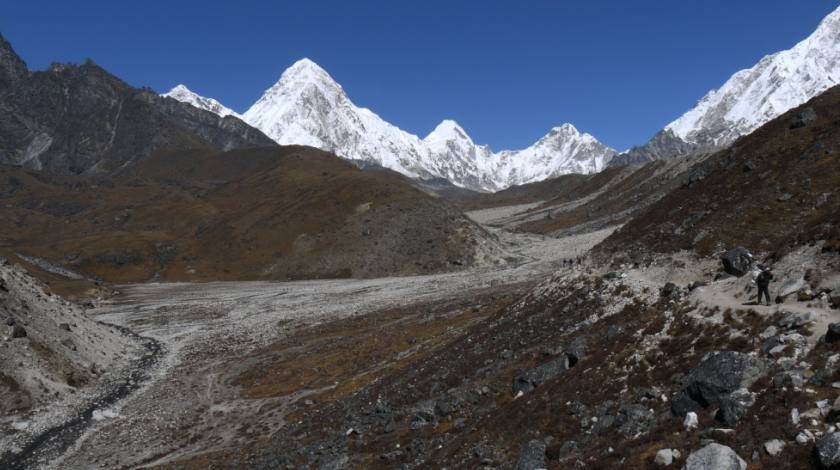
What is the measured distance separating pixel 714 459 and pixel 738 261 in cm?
1930

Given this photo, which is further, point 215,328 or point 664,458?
point 215,328

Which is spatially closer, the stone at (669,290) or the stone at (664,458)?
the stone at (664,458)

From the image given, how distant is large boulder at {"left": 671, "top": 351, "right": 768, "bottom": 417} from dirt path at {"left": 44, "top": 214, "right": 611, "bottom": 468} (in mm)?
32602

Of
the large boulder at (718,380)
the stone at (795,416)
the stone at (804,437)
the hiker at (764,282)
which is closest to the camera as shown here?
the stone at (804,437)

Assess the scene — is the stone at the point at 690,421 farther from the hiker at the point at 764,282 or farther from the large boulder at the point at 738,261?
the large boulder at the point at 738,261

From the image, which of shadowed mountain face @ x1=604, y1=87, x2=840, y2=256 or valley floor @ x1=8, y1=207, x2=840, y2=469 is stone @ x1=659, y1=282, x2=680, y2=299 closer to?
valley floor @ x1=8, y1=207, x2=840, y2=469

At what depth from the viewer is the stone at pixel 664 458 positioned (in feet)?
57.2

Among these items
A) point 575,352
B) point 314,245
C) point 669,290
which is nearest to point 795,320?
point 669,290

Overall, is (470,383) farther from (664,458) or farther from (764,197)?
(764,197)

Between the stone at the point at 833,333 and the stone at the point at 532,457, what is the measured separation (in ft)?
34.5

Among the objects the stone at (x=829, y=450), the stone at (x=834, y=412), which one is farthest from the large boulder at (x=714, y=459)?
the stone at (x=834, y=412)

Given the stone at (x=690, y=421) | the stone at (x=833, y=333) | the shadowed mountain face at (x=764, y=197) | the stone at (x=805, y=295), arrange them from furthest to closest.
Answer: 1. the shadowed mountain face at (x=764, y=197)
2. the stone at (x=805, y=295)
3. the stone at (x=833, y=333)
4. the stone at (x=690, y=421)

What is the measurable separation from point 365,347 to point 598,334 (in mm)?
37460

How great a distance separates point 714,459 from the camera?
16078mm
